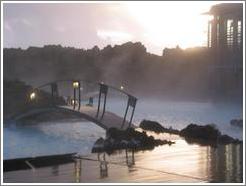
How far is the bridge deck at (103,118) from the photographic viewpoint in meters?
5.41

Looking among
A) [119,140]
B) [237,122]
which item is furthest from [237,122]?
[119,140]

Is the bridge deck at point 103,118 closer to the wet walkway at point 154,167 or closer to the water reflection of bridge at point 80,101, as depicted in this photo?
the water reflection of bridge at point 80,101

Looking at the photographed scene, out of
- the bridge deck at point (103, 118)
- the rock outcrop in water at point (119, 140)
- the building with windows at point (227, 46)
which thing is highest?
the building with windows at point (227, 46)

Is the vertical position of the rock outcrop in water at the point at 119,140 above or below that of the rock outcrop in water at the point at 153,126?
below

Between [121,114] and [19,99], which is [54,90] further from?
[121,114]

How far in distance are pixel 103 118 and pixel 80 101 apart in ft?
1.07

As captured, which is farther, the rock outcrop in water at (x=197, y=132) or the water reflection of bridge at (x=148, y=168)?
the rock outcrop in water at (x=197, y=132)

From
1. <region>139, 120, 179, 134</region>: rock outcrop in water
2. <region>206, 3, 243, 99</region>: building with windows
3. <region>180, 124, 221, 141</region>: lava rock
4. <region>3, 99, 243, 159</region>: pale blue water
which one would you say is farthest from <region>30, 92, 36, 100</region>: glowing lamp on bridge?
<region>206, 3, 243, 99</region>: building with windows

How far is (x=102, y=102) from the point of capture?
5352 mm

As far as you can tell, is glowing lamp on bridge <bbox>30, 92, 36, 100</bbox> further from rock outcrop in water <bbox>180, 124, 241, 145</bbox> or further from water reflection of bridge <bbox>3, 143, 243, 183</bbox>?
rock outcrop in water <bbox>180, 124, 241, 145</bbox>

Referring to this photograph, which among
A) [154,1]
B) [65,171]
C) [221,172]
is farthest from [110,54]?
[221,172]

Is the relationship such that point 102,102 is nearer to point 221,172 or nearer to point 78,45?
A: point 78,45

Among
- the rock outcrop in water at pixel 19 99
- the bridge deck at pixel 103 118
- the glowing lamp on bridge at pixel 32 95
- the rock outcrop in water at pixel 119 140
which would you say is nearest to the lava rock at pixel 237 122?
the rock outcrop in water at pixel 119 140

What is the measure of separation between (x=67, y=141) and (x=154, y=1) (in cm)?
176
